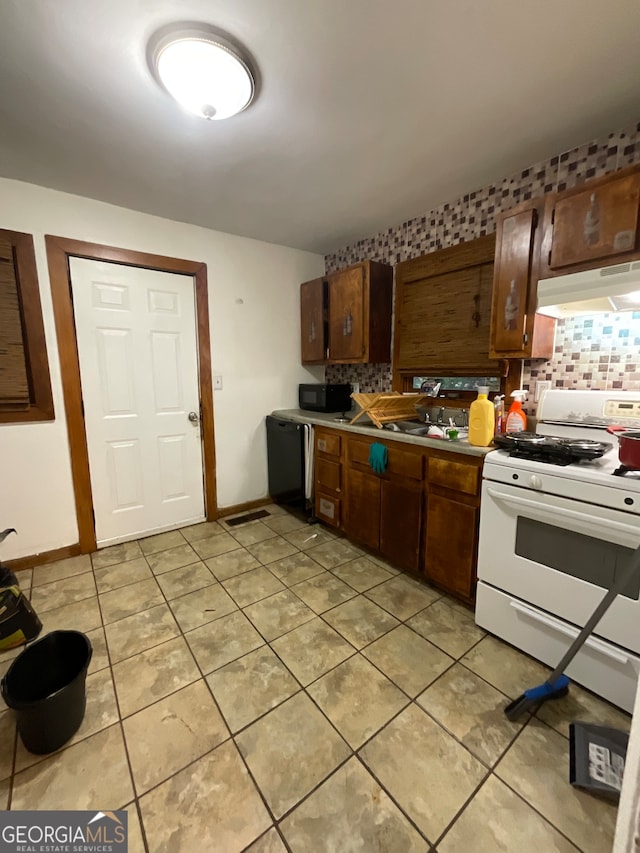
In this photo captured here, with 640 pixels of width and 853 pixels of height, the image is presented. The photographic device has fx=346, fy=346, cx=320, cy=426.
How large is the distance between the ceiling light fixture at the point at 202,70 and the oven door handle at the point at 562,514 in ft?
6.42

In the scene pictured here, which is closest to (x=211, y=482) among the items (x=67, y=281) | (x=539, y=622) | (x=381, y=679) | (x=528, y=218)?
(x=67, y=281)

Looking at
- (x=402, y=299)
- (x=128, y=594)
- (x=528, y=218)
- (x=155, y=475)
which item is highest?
(x=528, y=218)

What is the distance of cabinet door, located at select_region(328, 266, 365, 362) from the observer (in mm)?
2727

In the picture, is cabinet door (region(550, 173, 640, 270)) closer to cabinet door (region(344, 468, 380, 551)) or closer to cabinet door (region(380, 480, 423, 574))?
cabinet door (region(380, 480, 423, 574))

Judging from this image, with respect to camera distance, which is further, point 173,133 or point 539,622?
point 173,133

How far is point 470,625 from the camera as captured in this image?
1.77 meters

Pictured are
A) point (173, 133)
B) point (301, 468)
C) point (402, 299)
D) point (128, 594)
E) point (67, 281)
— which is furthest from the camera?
point (301, 468)

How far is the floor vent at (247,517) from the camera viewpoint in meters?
2.99

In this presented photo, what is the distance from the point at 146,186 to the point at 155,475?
197 centimetres

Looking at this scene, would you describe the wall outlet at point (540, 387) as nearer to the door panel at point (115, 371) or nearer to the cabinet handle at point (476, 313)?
the cabinet handle at point (476, 313)

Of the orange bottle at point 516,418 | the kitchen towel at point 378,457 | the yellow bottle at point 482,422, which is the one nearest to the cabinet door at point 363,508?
the kitchen towel at point 378,457

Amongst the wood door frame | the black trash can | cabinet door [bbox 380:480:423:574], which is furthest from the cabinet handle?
the black trash can

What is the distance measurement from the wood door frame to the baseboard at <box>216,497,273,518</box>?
0.84m

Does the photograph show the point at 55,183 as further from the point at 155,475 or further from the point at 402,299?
the point at 402,299
